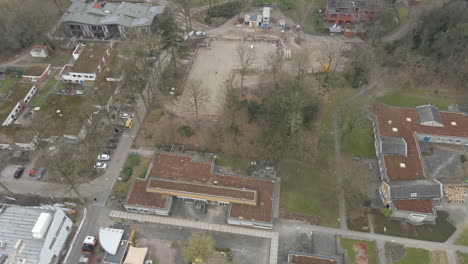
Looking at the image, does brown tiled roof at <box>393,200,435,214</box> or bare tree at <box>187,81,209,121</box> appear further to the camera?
bare tree at <box>187,81,209,121</box>

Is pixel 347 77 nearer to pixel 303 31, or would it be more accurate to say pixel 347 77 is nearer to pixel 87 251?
pixel 303 31

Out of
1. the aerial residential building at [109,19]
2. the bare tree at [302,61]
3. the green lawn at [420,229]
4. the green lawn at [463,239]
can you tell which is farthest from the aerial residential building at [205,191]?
the aerial residential building at [109,19]

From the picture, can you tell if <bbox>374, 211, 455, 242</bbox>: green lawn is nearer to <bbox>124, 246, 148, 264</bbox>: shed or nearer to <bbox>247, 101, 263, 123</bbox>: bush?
<bbox>247, 101, 263, 123</bbox>: bush

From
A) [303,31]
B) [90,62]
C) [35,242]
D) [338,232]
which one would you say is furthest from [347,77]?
[35,242]

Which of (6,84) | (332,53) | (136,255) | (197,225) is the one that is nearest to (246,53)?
(332,53)

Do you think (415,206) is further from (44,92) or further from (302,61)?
(44,92)

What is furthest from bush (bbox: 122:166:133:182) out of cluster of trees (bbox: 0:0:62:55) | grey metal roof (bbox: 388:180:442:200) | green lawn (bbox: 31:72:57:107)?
cluster of trees (bbox: 0:0:62:55)
